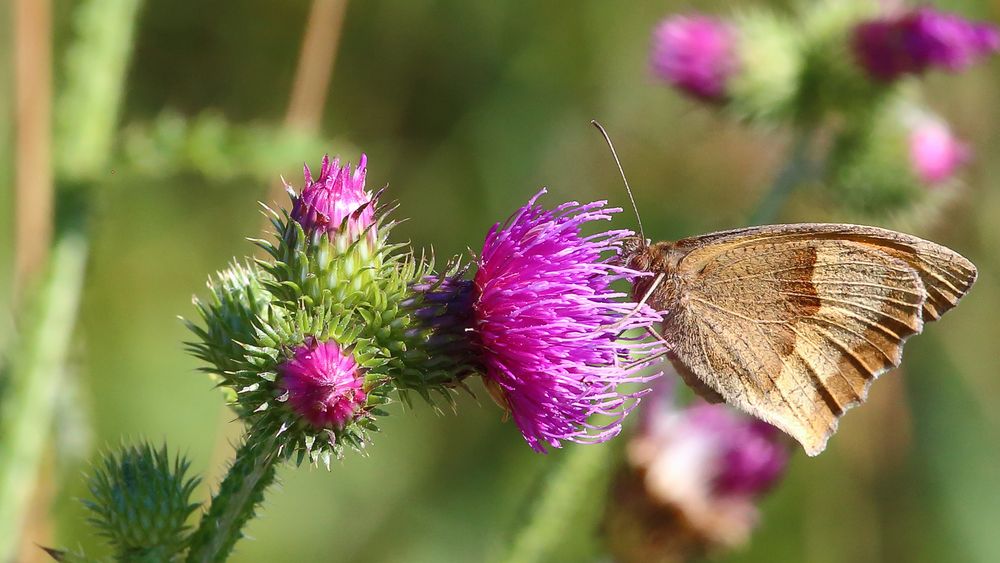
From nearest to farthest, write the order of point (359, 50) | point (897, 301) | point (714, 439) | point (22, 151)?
point (897, 301)
point (22, 151)
point (714, 439)
point (359, 50)

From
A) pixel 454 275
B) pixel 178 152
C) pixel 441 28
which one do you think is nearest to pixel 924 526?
pixel 441 28

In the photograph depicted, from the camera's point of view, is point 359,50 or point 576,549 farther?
point 359,50

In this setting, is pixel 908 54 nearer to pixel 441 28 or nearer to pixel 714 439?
pixel 714 439

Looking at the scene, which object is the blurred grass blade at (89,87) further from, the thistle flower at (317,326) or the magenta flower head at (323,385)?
the magenta flower head at (323,385)

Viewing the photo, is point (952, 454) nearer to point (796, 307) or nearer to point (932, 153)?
point (932, 153)

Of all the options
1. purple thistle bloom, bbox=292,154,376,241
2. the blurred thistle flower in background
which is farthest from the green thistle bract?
the blurred thistle flower in background

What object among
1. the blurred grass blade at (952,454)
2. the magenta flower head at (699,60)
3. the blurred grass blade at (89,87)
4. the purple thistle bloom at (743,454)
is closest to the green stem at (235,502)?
the blurred grass blade at (89,87)

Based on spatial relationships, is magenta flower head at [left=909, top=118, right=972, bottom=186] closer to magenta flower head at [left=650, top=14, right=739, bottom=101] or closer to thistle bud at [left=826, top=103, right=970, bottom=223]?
thistle bud at [left=826, top=103, right=970, bottom=223]
